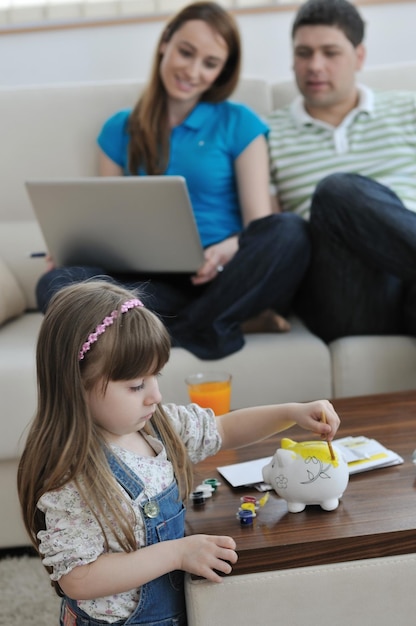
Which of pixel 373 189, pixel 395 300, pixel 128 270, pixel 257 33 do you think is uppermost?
pixel 257 33

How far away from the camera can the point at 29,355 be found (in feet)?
5.69

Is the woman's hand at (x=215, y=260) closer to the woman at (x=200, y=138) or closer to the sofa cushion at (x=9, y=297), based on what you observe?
the woman at (x=200, y=138)

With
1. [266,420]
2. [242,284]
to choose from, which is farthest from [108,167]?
[266,420]

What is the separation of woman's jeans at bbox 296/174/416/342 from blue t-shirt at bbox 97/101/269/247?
33 cm

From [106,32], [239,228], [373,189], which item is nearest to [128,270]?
[239,228]

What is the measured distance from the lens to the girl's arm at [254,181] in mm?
2066

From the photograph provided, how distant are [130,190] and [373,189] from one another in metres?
0.53

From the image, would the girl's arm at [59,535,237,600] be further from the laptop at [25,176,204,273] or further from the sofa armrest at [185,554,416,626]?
the laptop at [25,176,204,273]

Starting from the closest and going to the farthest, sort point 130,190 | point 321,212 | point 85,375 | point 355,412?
point 85,375, point 355,412, point 130,190, point 321,212

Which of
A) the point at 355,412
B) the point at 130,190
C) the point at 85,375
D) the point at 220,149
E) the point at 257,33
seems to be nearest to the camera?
the point at 85,375

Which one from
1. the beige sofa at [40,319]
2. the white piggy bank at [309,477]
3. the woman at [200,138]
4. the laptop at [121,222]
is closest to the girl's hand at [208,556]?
the white piggy bank at [309,477]

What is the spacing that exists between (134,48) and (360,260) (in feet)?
4.74

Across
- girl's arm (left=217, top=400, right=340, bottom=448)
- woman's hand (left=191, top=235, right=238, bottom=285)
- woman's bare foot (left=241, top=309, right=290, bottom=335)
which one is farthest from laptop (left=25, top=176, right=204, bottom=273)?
girl's arm (left=217, top=400, right=340, bottom=448)

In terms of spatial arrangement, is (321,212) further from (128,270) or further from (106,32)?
(106,32)
